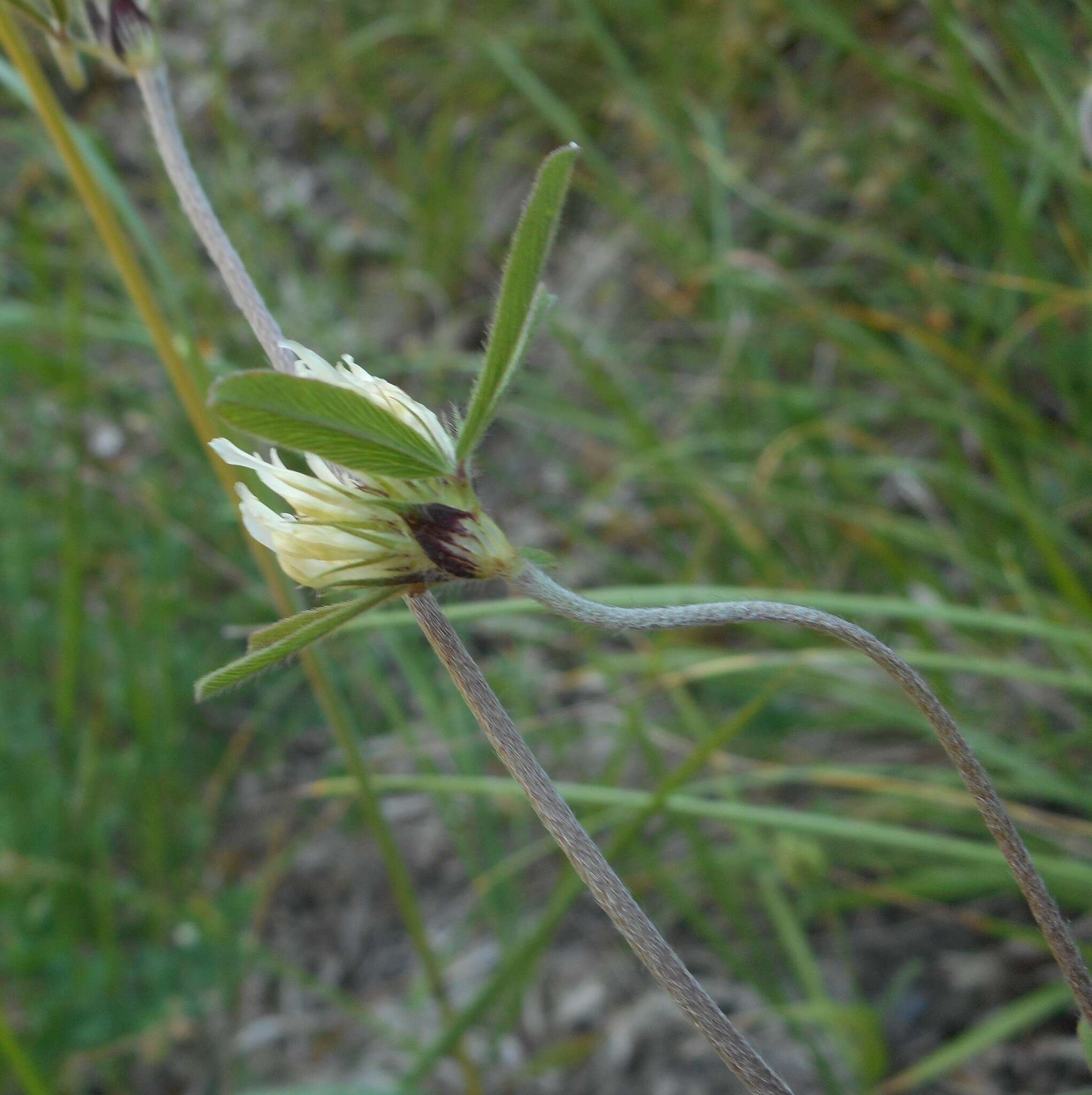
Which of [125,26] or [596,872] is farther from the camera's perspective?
[125,26]

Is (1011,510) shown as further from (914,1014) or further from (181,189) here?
(181,189)

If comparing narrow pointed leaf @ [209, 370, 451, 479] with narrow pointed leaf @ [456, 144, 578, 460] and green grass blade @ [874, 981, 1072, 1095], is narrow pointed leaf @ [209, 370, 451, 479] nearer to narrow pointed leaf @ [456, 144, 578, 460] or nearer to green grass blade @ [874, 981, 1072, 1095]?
narrow pointed leaf @ [456, 144, 578, 460]

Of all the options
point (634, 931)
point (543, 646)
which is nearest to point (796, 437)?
point (543, 646)

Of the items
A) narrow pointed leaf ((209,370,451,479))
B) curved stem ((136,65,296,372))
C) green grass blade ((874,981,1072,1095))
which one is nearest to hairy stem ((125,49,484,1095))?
curved stem ((136,65,296,372))

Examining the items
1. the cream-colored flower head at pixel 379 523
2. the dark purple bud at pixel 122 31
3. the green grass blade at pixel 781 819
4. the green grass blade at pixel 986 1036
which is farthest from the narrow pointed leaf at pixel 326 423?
the green grass blade at pixel 986 1036

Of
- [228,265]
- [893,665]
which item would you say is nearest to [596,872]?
[893,665]

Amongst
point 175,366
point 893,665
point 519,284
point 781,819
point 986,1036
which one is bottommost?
point 986,1036

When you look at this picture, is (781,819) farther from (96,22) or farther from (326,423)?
(96,22)
